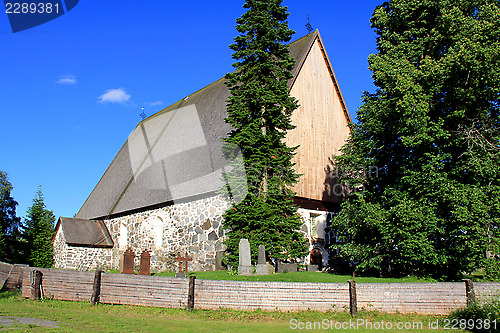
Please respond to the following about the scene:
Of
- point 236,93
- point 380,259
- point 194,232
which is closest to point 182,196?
point 194,232

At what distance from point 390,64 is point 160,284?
1210cm

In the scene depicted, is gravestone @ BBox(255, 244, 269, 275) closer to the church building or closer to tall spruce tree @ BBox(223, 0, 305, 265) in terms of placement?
tall spruce tree @ BBox(223, 0, 305, 265)

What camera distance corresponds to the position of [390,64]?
17.2 m

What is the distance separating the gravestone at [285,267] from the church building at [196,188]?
3042 mm

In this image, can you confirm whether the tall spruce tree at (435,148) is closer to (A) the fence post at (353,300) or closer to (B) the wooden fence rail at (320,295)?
(B) the wooden fence rail at (320,295)

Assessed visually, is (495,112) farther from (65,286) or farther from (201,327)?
(65,286)

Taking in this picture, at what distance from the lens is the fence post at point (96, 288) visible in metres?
12.5

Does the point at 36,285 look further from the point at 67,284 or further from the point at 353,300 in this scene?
the point at 353,300

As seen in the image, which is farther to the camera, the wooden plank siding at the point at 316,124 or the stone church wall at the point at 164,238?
the wooden plank siding at the point at 316,124

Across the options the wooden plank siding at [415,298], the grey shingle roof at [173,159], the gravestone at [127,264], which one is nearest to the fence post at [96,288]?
the gravestone at [127,264]

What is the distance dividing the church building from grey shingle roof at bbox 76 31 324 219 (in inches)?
3.0

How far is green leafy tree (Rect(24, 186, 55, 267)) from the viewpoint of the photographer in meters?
25.8

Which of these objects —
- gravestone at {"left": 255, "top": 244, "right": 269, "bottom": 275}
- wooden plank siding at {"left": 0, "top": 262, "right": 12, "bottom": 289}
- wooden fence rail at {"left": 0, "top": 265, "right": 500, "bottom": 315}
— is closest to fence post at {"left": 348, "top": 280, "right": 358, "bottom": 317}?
wooden fence rail at {"left": 0, "top": 265, "right": 500, "bottom": 315}

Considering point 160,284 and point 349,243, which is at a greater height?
point 349,243
